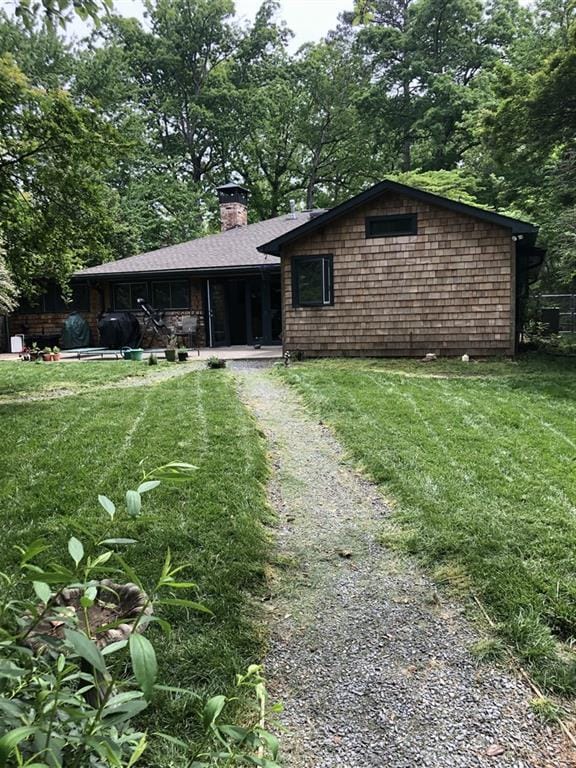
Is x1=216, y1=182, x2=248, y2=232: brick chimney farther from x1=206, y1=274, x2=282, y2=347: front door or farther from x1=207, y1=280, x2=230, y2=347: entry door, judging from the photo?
x1=207, y1=280, x2=230, y2=347: entry door

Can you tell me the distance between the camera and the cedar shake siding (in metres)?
10.9

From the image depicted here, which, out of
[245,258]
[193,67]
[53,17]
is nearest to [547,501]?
[53,17]

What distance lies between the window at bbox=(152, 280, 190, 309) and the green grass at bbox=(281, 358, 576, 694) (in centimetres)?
845

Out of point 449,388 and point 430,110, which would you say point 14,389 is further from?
point 430,110

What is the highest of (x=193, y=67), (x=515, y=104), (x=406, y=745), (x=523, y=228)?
(x=193, y=67)

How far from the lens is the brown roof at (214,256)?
1524 centimetres

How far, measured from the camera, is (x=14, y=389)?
9016 millimetres

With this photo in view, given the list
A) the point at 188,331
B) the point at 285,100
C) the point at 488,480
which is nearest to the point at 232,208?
the point at 188,331

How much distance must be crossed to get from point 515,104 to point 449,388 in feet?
17.3

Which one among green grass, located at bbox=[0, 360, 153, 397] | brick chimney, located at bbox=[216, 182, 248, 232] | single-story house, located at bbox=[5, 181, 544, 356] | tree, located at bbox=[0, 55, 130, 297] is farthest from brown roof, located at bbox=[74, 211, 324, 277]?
tree, located at bbox=[0, 55, 130, 297]

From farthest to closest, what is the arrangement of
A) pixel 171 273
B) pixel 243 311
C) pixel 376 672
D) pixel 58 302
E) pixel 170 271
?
pixel 58 302
pixel 243 311
pixel 171 273
pixel 170 271
pixel 376 672

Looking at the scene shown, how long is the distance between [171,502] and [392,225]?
8807 mm

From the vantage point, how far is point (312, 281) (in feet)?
38.9

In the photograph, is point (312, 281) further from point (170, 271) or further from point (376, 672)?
point (376, 672)
